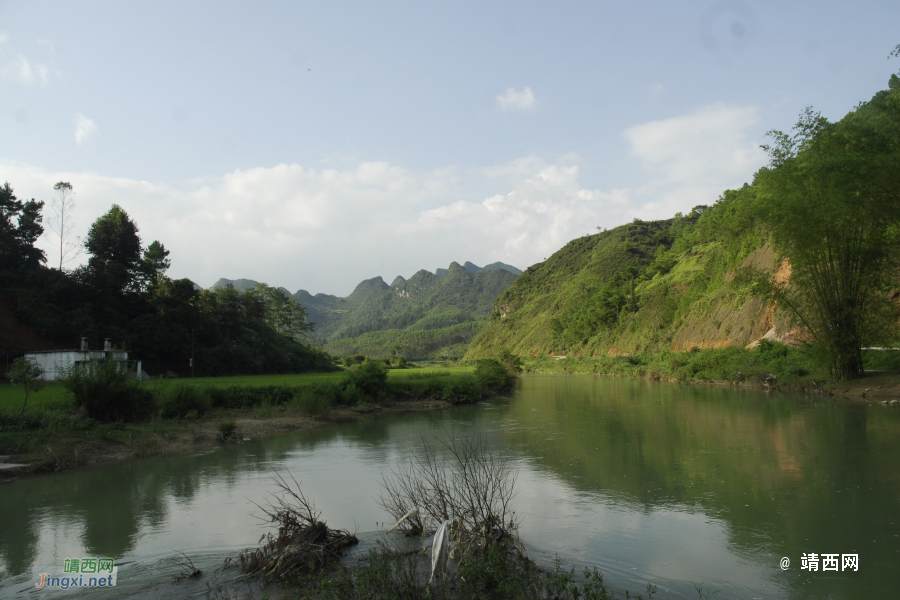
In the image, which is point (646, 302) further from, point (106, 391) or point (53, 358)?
point (106, 391)

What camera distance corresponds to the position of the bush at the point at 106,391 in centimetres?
1681

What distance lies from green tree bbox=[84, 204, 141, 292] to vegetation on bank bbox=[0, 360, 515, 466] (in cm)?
2252

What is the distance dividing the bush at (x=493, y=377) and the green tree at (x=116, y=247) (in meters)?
32.4

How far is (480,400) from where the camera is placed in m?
32.4

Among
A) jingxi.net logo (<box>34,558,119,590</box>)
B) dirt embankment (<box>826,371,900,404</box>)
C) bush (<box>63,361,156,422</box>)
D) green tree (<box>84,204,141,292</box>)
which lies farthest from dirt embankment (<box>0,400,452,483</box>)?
green tree (<box>84,204,141,292</box>)

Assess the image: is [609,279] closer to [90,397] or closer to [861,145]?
[861,145]

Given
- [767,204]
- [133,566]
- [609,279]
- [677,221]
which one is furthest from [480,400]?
[677,221]

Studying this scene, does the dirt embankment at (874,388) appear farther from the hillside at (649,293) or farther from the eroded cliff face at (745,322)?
the eroded cliff face at (745,322)

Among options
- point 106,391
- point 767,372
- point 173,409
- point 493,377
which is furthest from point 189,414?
point 767,372

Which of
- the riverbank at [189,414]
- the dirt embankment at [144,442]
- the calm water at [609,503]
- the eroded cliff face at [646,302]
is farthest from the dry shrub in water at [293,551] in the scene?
the eroded cliff face at [646,302]

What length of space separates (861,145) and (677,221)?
107952mm

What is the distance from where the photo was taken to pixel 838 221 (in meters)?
20.4

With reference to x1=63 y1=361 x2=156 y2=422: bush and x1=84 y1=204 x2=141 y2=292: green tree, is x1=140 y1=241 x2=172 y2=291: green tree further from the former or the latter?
x1=63 y1=361 x2=156 y2=422: bush

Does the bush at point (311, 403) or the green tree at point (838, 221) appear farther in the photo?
the bush at point (311, 403)
